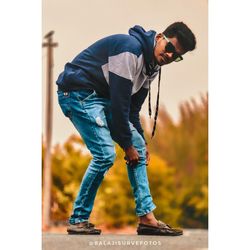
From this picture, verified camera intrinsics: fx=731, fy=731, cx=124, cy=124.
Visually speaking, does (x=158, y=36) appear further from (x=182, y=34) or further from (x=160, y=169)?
(x=160, y=169)

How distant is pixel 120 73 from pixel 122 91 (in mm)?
153

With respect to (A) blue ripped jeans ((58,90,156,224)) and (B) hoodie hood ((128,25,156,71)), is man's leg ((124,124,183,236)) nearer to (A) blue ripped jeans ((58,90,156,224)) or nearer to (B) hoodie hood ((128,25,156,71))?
(A) blue ripped jeans ((58,90,156,224))

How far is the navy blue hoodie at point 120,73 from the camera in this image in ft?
19.1

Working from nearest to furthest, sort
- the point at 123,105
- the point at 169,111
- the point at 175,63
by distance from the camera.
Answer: the point at 123,105 → the point at 175,63 → the point at 169,111

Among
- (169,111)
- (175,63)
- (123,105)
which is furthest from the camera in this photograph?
(169,111)

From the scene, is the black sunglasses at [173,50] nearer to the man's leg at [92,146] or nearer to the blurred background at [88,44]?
the blurred background at [88,44]

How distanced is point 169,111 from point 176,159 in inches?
92.7

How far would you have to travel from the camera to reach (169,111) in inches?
268

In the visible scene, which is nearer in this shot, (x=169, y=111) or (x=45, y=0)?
(x=45, y=0)

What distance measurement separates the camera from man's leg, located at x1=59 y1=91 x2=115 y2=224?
590 centimetres

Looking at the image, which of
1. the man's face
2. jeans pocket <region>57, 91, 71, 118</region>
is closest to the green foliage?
jeans pocket <region>57, 91, 71, 118</region>
